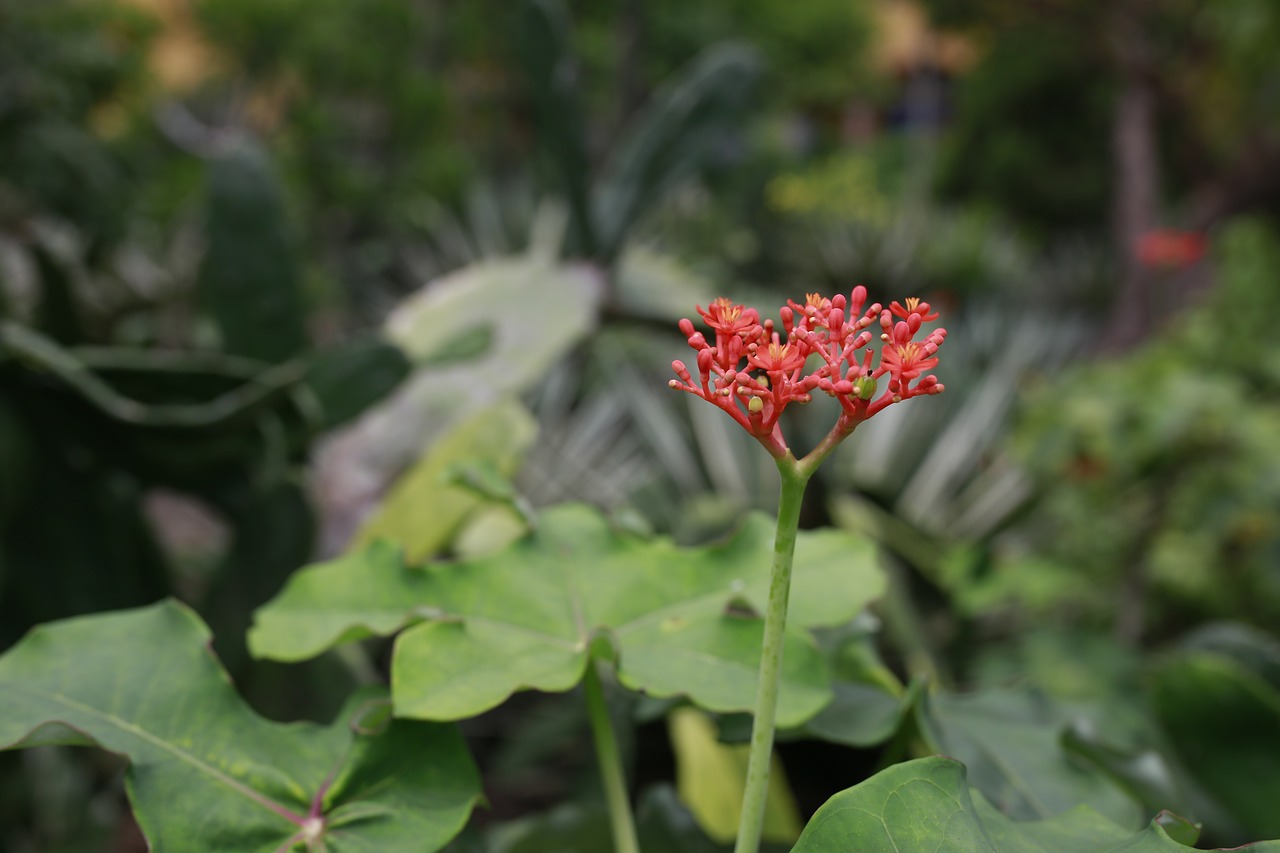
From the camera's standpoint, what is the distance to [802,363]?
12.5 inches

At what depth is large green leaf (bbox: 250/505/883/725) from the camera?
38 cm

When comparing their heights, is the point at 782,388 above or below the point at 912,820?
above

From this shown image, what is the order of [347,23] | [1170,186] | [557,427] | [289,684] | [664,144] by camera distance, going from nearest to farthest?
[289,684] → [664,144] → [557,427] → [347,23] → [1170,186]

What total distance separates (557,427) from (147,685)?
1.66m

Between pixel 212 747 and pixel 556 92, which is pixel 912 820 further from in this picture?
pixel 556 92

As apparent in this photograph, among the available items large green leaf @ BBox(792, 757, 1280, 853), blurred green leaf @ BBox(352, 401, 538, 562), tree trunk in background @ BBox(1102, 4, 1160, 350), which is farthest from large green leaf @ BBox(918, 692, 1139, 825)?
tree trunk in background @ BBox(1102, 4, 1160, 350)

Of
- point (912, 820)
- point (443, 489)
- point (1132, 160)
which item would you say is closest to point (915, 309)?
point (912, 820)

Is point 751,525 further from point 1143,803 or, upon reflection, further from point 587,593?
point 1143,803

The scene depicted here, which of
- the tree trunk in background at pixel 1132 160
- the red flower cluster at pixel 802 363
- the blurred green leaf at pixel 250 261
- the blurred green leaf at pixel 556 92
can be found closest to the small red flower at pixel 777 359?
the red flower cluster at pixel 802 363

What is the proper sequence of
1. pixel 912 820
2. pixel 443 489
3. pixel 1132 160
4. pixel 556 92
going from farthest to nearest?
1. pixel 1132 160
2. pixel 556 92
3. pixel 443 489
4. pixel 912 820

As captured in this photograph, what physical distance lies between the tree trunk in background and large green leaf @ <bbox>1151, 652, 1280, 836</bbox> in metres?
4.74

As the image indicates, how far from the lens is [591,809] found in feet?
1.67

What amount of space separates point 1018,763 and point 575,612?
216 millimetres

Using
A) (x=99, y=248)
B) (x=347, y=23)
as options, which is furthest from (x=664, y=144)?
(x=347, y=23)
